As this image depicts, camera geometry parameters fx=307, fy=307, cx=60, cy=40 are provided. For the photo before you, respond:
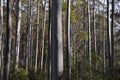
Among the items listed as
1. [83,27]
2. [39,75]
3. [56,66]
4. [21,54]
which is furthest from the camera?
[21,54]

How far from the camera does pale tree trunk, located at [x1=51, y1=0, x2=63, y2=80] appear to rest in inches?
247

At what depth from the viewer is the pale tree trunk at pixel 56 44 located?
20.6ft

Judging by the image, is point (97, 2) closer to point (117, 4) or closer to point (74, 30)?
point (117, 4)

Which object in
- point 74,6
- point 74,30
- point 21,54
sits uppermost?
point 74,6

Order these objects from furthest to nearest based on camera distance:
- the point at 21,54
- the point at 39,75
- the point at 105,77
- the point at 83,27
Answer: the point at 21,54 < the point at 83,27 < the point at 39,75 < the point at 105,77

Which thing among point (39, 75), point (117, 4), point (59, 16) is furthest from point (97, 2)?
point (59, 16)

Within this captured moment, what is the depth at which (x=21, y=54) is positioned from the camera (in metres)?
46.3

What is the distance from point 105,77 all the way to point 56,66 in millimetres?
12107

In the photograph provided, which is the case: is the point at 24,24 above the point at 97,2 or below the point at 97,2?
below

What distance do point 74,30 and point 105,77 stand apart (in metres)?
20.2

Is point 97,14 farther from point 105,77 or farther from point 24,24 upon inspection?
point 105,77

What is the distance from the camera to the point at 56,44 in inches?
252

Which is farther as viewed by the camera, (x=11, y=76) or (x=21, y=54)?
(x=21, y=54)

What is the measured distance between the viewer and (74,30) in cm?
3784
